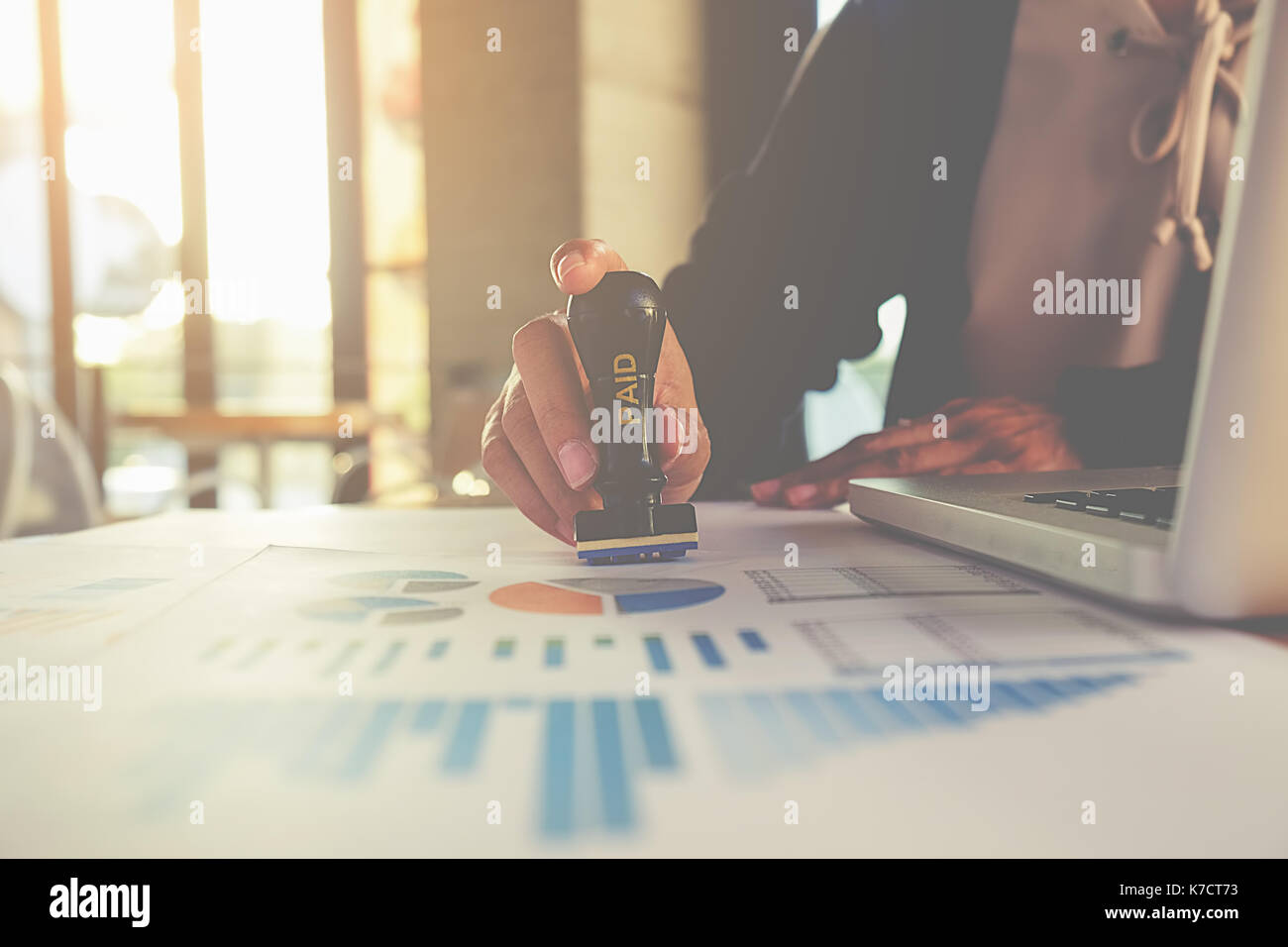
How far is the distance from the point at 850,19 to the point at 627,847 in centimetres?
128

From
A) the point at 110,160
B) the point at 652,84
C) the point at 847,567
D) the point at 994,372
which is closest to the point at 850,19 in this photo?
the point at 994,372

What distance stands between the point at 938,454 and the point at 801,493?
0.51ft

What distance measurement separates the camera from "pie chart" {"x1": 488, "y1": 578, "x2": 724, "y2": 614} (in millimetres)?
395

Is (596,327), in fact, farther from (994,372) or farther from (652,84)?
(652,84)

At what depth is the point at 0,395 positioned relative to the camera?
1043 millimetres

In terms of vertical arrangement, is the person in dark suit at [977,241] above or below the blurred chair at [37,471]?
above

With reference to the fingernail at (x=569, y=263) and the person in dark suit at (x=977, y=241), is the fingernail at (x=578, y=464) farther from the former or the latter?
the person in dark suit at (x=977, y=241)

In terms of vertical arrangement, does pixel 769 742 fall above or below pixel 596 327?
below

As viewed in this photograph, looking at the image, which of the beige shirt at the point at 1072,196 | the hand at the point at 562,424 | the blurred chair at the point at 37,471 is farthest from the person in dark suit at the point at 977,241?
the blurred chair at the point at 37,471

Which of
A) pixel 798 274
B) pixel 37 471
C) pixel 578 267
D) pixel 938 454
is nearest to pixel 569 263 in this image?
pixel 578 267

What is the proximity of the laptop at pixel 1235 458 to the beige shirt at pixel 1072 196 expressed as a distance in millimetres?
772

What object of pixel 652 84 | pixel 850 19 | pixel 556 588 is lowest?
pixel 556 588

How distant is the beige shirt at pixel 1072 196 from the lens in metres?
1.01

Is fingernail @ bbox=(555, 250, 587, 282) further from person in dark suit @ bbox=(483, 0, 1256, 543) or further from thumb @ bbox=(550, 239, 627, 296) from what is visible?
person in dark suit @ bbox=(483, 0, 1256, 543)
